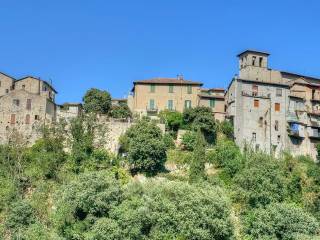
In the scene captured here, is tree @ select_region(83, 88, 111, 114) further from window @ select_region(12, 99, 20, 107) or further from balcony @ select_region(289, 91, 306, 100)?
balcony @ select_region(289, 91, 306, 100)

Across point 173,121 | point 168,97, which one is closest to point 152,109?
point 168,97

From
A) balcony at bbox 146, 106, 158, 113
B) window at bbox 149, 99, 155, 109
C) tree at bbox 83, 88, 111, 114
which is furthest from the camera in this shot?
window at bbox 149, 99, 155, 109

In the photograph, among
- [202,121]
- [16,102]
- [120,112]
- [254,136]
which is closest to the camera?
[16,102]

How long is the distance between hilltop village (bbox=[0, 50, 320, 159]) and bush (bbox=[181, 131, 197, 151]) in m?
6.71

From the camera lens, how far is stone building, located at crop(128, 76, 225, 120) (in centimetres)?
8162

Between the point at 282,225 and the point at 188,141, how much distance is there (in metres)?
23.3

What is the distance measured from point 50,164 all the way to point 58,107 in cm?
1429

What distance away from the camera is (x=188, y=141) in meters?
72.8

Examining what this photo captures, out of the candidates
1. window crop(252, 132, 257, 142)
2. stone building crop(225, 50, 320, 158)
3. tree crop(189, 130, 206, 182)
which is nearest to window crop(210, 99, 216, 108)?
stone building crop(225, 50, 320, 158)

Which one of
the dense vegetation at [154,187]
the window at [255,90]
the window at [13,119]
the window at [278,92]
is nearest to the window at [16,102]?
the window at [13,119]

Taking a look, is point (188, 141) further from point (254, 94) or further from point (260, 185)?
point (260, 185)

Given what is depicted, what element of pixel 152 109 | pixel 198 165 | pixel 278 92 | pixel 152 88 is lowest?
pixel 198 165

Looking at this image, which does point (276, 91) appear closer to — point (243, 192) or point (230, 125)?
point (230, 125)

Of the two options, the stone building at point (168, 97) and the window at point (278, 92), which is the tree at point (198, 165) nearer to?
the stone building at point (168, 97)
